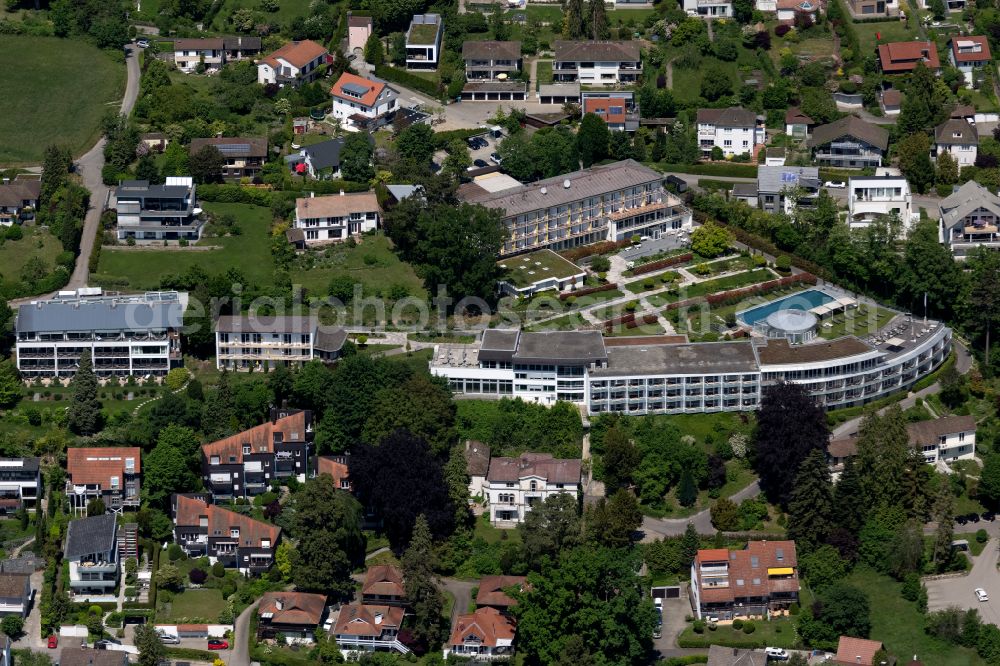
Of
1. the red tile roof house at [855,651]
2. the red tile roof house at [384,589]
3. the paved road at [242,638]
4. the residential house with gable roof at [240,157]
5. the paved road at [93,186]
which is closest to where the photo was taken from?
the red tile roof house at [855,651]

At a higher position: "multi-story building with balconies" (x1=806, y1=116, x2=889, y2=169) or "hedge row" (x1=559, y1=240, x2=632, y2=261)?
"multi-story building with balconies" (x1=806, y1=116, x2=889, y2=169)

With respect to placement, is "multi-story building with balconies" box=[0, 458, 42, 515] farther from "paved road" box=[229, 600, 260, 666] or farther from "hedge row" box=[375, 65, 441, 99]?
"hedge row" box=[375, 65, 441, 99]

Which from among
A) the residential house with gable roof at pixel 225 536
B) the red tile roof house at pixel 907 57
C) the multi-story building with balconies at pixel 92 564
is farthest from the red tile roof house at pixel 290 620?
the red tile roof house at pixel 907 57

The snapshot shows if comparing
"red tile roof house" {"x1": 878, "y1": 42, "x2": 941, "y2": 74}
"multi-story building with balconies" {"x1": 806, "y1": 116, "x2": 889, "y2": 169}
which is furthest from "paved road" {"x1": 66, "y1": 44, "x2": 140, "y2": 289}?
"red tile roof house" {"x1": 878, "y1": 42, "x2": 941, "y2": 74}

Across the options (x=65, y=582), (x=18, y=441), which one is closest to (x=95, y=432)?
(x=18, y=441)

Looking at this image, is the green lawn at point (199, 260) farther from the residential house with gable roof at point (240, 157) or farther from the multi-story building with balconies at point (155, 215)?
the residential house with gable roof at point (240, 157)

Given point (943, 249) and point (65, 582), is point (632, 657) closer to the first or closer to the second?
point (65, 582)

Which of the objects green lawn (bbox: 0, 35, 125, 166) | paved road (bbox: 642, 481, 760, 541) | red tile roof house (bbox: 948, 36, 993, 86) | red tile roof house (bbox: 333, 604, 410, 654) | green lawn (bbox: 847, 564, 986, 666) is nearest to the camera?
green lawn (bbox: 847, 564, 986, 666)
